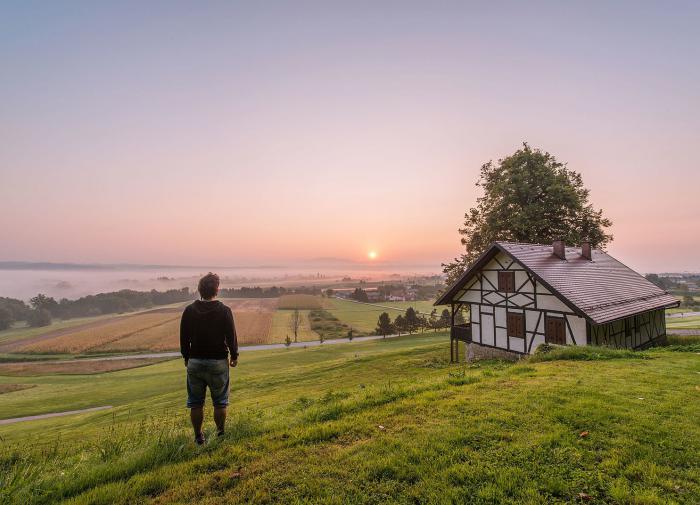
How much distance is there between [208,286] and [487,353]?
66.1ft

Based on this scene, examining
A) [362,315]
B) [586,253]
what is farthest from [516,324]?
[362,315]

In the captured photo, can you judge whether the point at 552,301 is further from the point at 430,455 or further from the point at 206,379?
the point at 206,379

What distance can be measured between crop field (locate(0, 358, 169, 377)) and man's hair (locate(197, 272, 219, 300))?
61218 mm

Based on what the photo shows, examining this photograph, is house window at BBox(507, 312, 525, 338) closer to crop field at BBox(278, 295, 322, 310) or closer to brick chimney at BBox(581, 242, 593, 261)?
brick chimney at BBox(581, 242, 593, 261)

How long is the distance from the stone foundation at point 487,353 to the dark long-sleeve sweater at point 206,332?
1873cm

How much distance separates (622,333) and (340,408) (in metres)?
20.0

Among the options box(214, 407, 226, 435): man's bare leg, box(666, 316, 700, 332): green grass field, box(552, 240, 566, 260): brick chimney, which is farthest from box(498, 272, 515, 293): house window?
box(666, 316, 700, 332): green grass field

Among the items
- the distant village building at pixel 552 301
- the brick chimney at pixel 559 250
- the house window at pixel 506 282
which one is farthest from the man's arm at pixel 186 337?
the brick chimney at pixel 559 250

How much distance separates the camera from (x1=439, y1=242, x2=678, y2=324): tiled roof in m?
16.4

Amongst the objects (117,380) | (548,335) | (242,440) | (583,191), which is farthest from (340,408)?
(117,380)

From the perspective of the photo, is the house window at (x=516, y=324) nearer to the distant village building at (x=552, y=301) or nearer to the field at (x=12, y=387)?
the distant village building at (x=552, y=301)

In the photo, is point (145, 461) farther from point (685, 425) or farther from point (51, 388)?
point (51, 388)

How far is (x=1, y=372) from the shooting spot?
5366 cm

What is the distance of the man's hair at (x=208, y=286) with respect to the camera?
553cm
